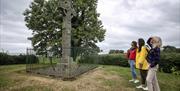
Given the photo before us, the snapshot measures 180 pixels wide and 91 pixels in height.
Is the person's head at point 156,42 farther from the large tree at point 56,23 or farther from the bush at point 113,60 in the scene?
the large tree at point 56,23

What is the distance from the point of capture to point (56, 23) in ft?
74.7

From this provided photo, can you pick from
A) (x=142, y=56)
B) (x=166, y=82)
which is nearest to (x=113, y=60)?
(x=166, y=82)

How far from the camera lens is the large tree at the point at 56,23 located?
22.5 m

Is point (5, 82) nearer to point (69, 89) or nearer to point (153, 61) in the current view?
point (69, 89)

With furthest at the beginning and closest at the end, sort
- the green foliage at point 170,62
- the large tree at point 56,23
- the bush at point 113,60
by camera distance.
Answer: the large tree at point 56,23 → the bush at point 113,60 → the green foliage at point 170,62

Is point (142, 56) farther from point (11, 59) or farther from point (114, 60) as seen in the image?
point (11, 59)

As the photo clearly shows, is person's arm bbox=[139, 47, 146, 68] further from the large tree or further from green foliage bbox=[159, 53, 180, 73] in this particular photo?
the large tree

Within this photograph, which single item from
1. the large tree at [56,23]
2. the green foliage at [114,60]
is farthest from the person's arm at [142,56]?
the large tree at [56,23]

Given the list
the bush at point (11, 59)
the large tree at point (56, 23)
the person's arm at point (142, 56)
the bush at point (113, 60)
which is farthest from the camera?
the large tree at point (56, 23)

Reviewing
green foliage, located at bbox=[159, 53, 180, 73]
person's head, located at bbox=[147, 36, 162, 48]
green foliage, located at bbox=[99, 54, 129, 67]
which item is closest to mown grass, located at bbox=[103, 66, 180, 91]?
person's head, located at bbox=[147, 36, 162, 48]

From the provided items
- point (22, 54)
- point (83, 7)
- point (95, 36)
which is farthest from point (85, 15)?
point (22, 54)

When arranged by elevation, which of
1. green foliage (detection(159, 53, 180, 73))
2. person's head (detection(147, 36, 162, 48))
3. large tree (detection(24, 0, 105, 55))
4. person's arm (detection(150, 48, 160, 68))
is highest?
large tree (detection(24, 0, 105, 55))

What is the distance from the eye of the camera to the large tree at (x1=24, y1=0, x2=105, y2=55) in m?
22.5

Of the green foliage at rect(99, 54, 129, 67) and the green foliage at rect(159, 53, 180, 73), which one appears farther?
the green foliage at rect(99, 54, 129, 67)
